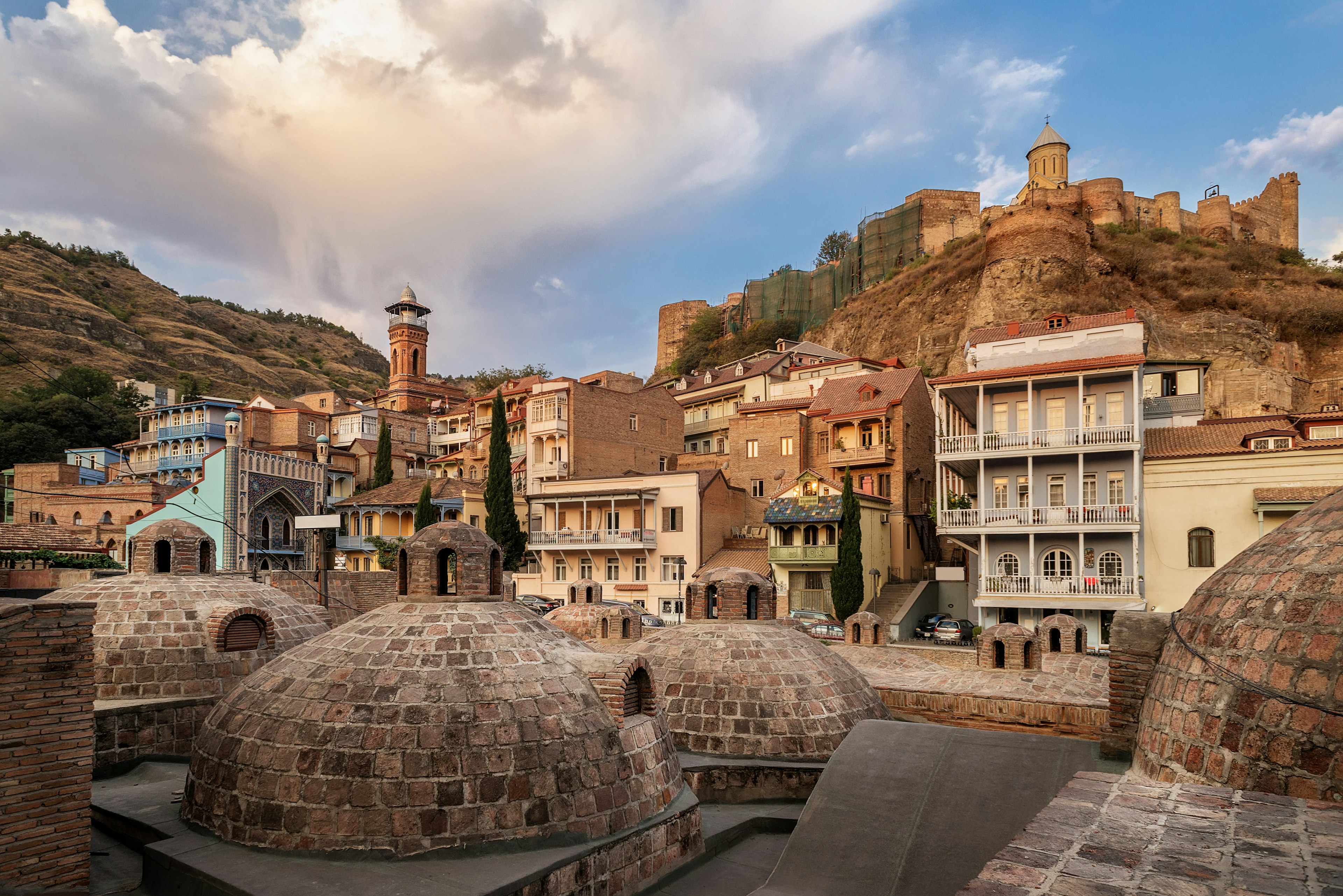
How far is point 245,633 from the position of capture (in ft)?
59.4

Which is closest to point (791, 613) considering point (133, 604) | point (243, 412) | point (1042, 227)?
point (133, 604)

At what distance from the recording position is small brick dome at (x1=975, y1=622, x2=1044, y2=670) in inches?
981

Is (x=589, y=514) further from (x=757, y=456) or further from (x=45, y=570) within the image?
(x=45, y=570)

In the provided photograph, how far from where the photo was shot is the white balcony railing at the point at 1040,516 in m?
31.2

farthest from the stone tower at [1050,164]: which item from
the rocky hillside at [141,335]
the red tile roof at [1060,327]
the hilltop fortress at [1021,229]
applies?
the rocky hillside at [141,335]

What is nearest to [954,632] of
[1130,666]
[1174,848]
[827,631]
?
[827,631]

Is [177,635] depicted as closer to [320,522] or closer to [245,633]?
[245,633]

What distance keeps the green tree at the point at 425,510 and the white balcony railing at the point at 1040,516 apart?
28.5m

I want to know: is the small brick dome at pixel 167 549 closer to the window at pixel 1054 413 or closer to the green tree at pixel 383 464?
the window at pixel 1054 413

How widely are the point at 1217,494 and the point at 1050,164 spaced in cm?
5227

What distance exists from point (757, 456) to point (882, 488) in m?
9.36

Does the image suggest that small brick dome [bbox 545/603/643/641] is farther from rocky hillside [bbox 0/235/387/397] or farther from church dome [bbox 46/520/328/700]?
rocky hillside [bbox 0/235/387/397]

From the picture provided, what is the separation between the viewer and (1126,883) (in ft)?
17.1

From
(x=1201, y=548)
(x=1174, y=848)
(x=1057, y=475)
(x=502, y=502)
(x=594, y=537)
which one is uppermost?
(x=1057, y=475)
